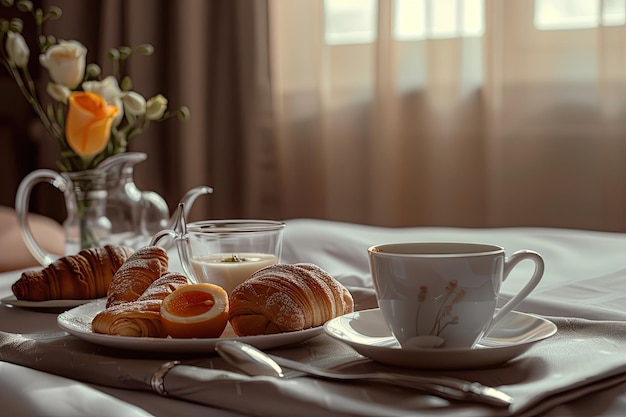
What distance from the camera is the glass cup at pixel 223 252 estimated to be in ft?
2.54

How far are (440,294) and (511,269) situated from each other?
0.22 feet

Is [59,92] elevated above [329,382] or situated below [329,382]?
above

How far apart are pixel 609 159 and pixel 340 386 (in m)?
2.04

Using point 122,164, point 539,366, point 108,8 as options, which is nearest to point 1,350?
point 539,366

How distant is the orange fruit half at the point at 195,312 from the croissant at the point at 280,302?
0.04 ft

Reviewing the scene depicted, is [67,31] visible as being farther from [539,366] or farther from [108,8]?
[539,366]

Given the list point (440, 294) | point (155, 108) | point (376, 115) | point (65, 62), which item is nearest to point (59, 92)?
point (65, 62)

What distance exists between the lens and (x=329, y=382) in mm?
534

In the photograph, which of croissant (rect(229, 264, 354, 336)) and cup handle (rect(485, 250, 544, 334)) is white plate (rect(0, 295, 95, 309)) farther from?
cup handle (rect(485, 250, 544, 334))

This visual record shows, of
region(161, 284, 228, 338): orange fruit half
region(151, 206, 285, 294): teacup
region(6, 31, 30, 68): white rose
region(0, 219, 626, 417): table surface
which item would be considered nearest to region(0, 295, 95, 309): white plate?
region(0, 219, 626, 417): table surface

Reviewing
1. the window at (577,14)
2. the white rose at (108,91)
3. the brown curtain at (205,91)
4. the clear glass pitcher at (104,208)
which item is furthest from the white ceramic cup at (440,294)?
the brown curtain at (205,91)

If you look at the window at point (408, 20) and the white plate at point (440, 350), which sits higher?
the window at point (408, 20)

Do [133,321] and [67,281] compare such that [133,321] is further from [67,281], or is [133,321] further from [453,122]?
[453,122]

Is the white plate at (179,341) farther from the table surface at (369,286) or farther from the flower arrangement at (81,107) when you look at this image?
the flower arrangement at (81,107)
